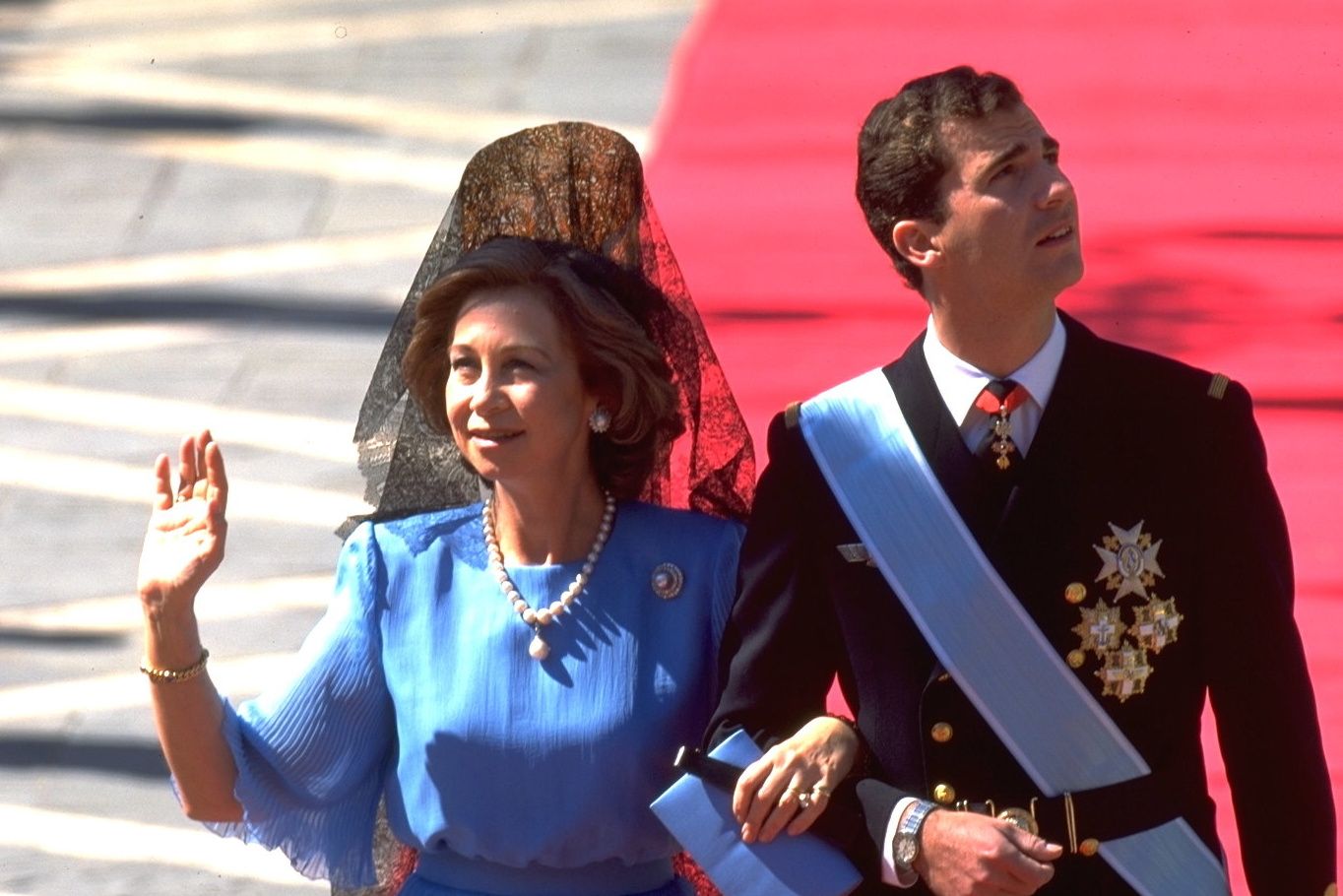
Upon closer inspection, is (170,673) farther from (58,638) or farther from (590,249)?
(58,638)

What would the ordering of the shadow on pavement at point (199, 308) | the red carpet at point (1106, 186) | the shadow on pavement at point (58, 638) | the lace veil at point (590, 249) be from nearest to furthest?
the lace veil at point (590, 249) < the shadow on pavement at point (58, 638) < the red carpet at point (1106, 186) < the shadow on pavement at point (199, 308)

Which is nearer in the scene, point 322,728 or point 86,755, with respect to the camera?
point 322,728

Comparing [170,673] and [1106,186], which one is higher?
[1106,186]

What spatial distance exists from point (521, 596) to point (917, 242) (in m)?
0.68

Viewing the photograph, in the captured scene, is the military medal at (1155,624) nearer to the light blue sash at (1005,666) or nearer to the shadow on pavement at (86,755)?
the light blue sash at (1005,666)

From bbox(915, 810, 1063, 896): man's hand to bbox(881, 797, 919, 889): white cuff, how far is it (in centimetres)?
2

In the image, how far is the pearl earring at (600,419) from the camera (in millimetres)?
3285

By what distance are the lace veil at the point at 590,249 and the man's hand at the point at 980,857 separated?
24.0 inches

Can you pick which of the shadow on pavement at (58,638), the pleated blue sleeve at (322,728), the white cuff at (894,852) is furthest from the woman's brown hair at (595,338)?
the shadow on pavement at (58,638)

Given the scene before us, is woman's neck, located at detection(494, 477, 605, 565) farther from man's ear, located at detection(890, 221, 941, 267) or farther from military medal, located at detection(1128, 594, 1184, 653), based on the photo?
military medal, located at detection(1128, 594, 1184, 653)

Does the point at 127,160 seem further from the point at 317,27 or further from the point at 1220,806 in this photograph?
the point at 1220,806

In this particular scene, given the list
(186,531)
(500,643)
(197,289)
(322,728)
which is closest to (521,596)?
(500,643)

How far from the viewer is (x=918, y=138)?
9.89ft

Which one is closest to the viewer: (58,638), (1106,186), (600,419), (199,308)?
(600,419)
